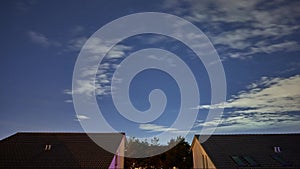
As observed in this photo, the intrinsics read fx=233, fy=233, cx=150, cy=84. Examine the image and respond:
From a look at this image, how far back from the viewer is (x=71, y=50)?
50.6 feet

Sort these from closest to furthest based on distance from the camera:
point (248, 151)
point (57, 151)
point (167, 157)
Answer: point (57, 151)
point (248, 151)
point (167, 157)

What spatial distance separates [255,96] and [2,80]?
63.7 ft

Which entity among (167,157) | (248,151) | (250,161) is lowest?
(250,161)

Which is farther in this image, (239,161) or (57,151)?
(57,151)

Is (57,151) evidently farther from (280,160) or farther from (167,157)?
(167,157)

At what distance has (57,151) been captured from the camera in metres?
16.3

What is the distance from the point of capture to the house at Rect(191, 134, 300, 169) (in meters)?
15.4

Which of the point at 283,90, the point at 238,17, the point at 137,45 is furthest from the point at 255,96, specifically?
the point at 137,45

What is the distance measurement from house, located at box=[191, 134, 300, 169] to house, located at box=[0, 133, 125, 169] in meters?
6.54

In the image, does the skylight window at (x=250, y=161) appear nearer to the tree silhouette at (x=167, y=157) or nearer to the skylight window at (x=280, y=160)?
the skylight window at (x=280, y=160)

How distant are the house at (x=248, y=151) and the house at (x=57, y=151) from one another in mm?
6541

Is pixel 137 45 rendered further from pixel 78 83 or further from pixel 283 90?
pixel 283 90

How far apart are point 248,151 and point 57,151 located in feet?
45.0

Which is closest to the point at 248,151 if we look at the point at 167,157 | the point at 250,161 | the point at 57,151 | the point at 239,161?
the point at 250,161
